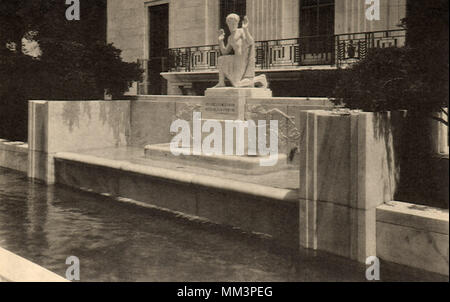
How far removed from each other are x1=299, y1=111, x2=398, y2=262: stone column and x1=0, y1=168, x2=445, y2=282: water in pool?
0.29 m

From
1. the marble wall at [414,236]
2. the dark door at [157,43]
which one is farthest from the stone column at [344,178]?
the dark door at [157,43]

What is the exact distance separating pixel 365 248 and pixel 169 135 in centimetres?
784

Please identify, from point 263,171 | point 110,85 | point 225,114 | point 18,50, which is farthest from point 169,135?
point 18,50

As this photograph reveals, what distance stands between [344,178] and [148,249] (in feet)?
8.76

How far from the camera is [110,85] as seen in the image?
15562mm

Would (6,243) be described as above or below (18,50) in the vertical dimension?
below

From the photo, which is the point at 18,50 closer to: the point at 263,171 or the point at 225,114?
the point at 225,114

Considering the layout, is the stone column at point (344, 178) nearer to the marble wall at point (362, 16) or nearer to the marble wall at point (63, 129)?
the marble wall at point (63, 129)

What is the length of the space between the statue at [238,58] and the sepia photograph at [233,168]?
0.04 metres

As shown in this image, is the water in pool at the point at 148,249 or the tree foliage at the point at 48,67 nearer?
the water in pool at the point at 148,249

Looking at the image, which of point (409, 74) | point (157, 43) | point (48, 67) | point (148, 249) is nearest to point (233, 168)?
point (148, 249)

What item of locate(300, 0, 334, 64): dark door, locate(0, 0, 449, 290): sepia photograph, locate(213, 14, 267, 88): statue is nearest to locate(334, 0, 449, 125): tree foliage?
locate(0, 0, 449, 290): sepia photograph

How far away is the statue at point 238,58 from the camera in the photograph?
11367 millimetres

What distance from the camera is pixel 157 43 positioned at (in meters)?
25.6
